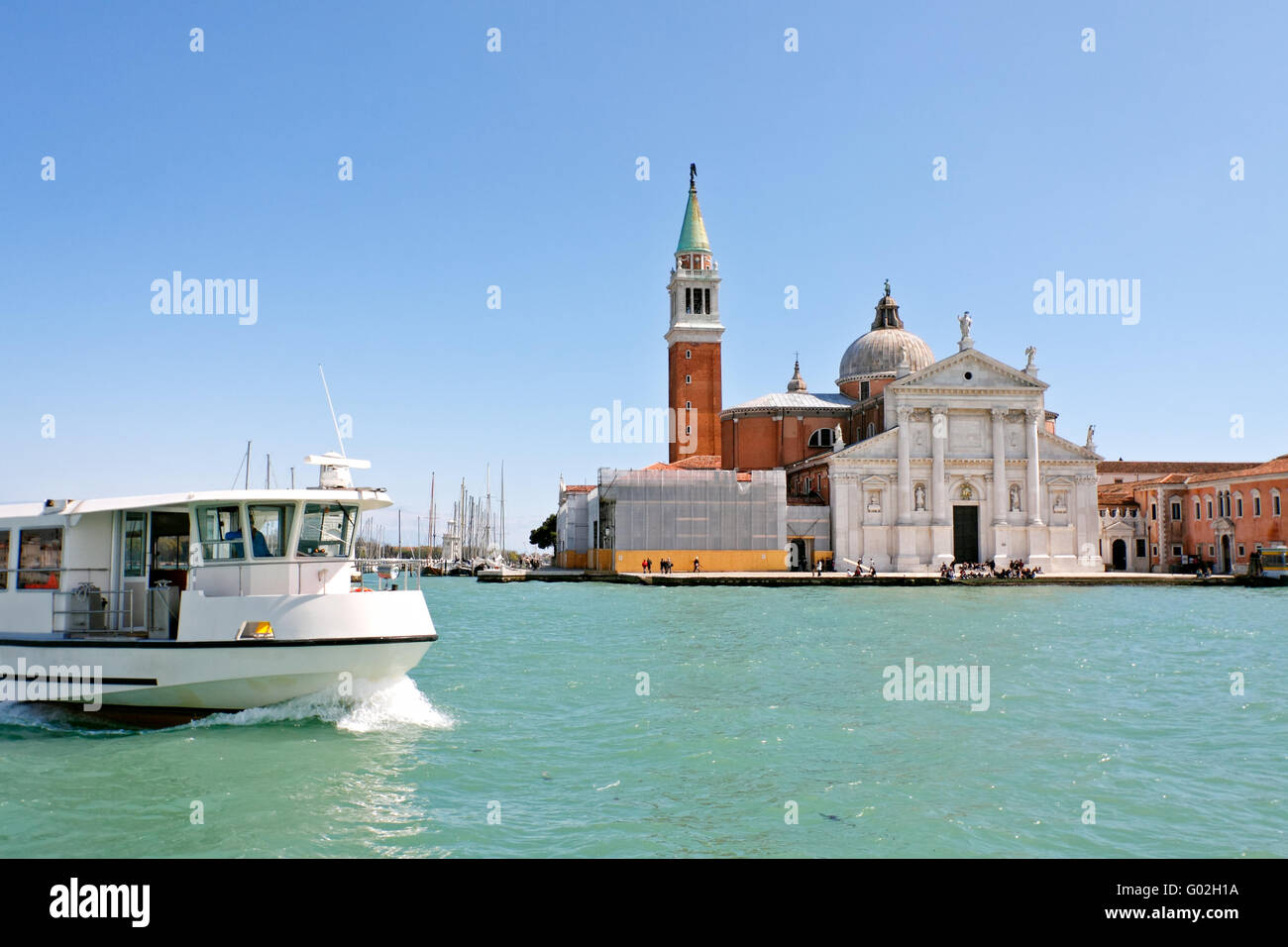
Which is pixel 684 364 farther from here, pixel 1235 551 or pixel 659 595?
pixel 1235 551

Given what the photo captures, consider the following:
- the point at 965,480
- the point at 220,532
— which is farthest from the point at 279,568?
the point at 965,480

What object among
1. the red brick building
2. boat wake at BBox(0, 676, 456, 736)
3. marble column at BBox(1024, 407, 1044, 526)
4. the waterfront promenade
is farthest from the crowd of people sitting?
boat wake at BBox(0, 676, 456, 736)

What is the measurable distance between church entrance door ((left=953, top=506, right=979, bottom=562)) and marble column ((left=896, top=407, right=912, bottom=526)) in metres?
3.48

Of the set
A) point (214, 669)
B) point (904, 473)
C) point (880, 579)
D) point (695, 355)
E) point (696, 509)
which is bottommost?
point (880, 579)

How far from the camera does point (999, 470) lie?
57250 mm

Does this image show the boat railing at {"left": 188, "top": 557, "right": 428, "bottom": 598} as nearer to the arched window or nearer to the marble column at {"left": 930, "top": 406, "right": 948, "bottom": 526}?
the marble column at {"left": 930, "top": 406, "right": 948, "bottom": 526}

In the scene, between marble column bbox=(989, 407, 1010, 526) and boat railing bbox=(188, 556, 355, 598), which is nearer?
boat railing bbox=(188, 556, 355, 598)

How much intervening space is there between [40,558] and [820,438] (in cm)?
5601

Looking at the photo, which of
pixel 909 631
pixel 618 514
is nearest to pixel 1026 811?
pixel 909 631

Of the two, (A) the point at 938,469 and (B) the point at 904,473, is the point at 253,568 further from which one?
(A) the point at 938,469

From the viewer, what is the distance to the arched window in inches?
2562

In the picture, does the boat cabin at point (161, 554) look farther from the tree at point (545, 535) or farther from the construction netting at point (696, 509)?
the tree at point (545, 535)
